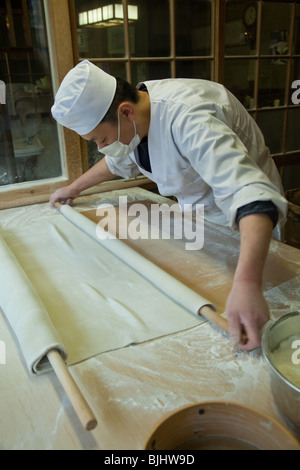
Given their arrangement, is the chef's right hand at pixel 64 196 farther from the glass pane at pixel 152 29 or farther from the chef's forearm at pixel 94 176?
the glass pane at pixel 152 29

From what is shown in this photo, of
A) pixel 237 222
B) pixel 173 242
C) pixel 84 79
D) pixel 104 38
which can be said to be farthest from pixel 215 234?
pixel 104 38

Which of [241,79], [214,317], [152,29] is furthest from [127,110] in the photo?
[241,79]

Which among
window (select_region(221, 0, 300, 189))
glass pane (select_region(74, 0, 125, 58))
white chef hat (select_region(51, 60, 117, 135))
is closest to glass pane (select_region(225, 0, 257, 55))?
window (select_region(221, 0, 300, 189))

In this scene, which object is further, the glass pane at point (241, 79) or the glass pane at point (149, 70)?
the glass pane at point (241, 79)

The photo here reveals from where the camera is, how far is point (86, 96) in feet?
3.91

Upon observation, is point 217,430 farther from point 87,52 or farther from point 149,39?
point 149,39

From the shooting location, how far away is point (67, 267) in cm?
124

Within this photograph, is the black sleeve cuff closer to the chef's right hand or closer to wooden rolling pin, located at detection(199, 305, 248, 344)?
wooden rolling pin, located at detection(199, 305, 248, 344)

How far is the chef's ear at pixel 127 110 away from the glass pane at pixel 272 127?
195cm

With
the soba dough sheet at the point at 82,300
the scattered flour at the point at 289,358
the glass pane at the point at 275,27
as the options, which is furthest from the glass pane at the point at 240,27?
the scattered flour at the point at 289,358

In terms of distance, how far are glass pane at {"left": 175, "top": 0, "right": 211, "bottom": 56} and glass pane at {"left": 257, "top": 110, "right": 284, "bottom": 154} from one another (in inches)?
31.5

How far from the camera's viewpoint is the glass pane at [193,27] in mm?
2271

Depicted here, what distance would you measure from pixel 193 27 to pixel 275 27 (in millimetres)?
840

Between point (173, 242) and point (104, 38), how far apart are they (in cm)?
133
